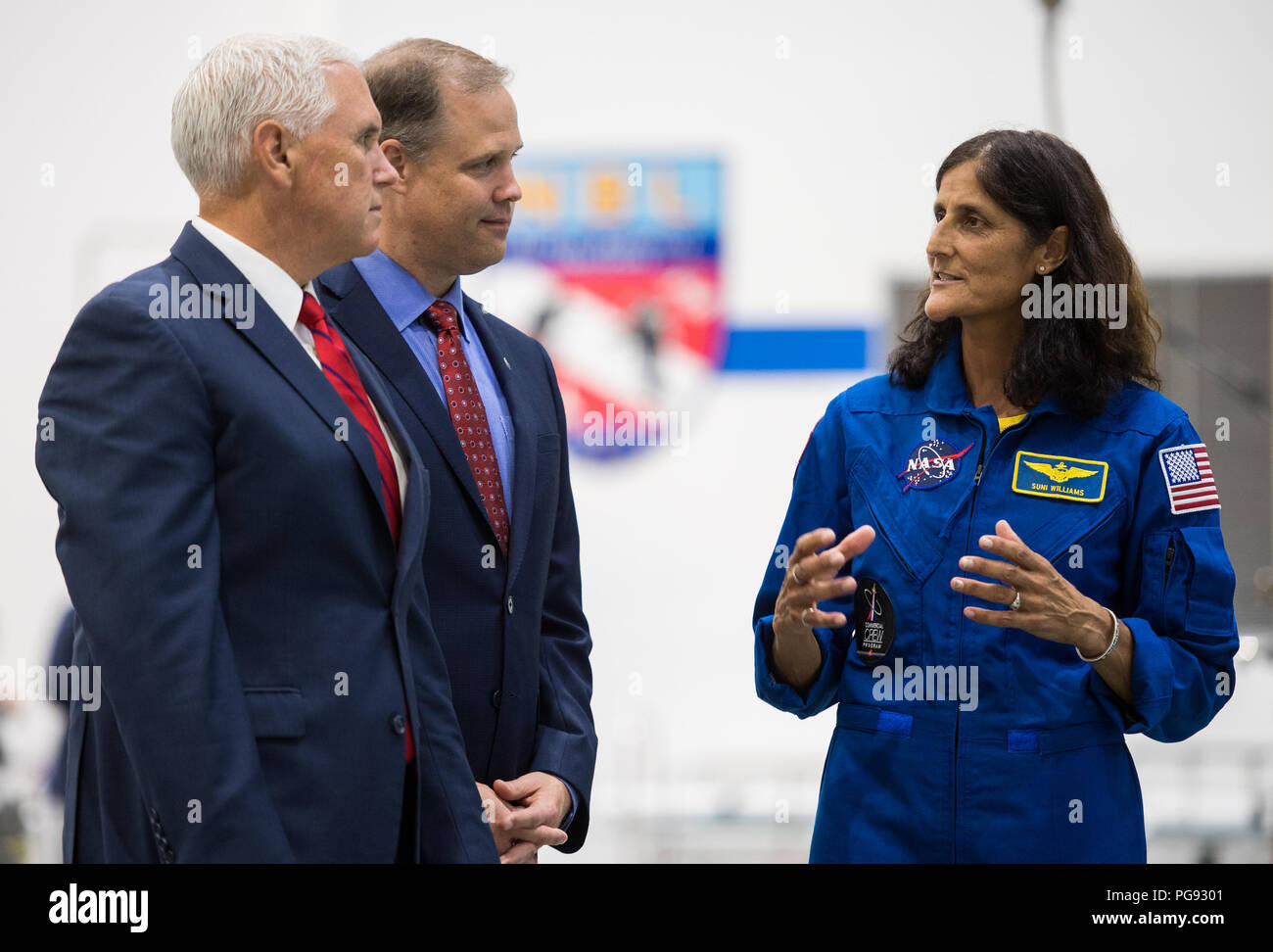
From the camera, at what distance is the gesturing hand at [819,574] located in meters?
1.59

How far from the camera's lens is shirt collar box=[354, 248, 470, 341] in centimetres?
183

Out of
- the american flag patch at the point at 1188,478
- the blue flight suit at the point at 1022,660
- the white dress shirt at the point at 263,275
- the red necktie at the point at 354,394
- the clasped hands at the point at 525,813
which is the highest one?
the white dress shirt at the point at 263,275

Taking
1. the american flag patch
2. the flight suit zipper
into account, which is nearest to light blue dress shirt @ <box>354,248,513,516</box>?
the flight suit zipper

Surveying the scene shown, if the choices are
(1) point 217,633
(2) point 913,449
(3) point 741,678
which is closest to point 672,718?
(3) point 741,678

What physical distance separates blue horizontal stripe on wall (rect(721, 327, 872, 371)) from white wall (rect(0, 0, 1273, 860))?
7 cm

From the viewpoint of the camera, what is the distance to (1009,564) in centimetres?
156

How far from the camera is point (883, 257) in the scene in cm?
526

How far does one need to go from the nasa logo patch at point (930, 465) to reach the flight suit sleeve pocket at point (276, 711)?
0.87 meters

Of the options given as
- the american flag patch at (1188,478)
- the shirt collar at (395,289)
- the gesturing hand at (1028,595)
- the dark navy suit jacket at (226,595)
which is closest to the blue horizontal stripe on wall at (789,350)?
the shirt collar at (395,289)

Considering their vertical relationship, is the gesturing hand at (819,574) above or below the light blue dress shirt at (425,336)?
below

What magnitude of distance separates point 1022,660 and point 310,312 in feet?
3.30

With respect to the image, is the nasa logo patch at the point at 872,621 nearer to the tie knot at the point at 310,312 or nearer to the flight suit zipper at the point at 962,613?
the flight suit zipper at the point at 962,613
